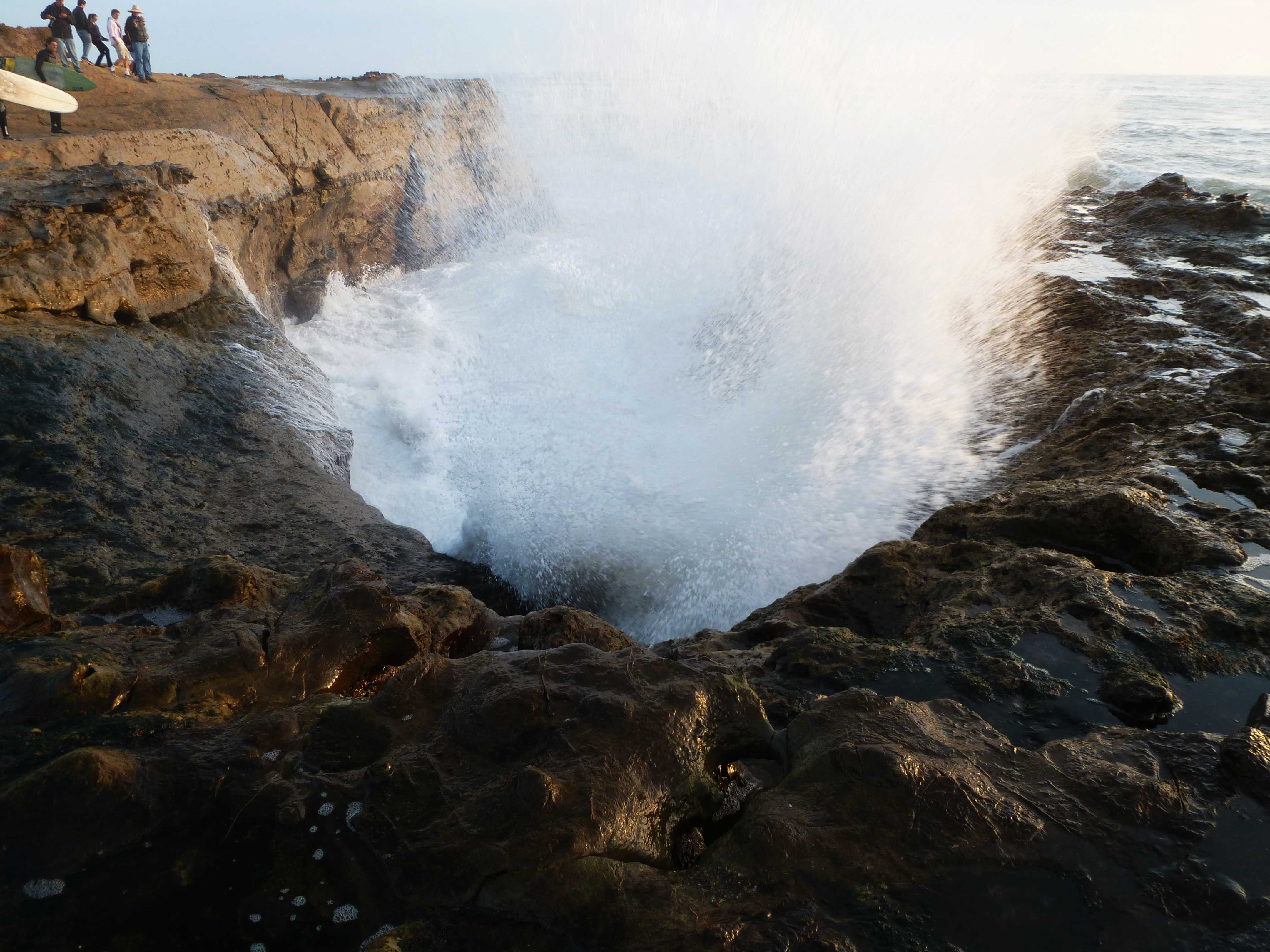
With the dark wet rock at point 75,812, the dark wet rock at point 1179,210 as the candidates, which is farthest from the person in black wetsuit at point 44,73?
the dark wet rock at point 1179,210

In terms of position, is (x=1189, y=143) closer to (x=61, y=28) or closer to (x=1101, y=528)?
(x=1101, y=528)

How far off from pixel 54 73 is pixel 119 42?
521 cm

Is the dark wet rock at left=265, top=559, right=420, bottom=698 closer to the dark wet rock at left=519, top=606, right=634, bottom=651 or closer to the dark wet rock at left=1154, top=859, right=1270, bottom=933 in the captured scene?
the dark wet rock at left=519, top=606, right=634, bottom=651

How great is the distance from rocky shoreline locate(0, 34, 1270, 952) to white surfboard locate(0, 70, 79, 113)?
423 centimetres

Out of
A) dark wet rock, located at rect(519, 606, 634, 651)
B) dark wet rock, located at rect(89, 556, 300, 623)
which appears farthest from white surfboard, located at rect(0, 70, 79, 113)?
dark wet rock, located at rect(519, 606, 634, 651)

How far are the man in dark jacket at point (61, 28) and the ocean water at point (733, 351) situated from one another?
457cm

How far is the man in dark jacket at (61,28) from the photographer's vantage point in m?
9.45

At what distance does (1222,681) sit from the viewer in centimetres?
177

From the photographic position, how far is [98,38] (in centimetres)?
1129

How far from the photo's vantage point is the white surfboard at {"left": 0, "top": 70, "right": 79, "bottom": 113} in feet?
20.3

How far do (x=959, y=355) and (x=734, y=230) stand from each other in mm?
4689

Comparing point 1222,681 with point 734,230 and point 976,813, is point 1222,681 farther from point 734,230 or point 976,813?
point 734,230

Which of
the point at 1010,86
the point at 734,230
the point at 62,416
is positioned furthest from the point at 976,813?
the point at 1010,86

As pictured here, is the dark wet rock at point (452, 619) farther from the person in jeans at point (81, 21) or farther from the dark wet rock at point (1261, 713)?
the person in jeans at point (81, 21)
